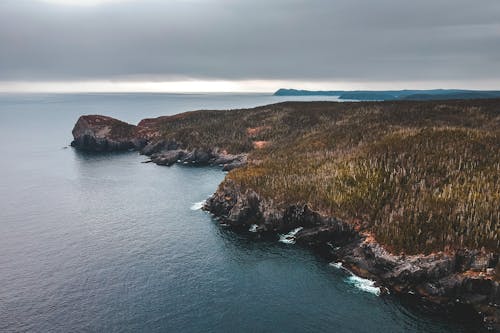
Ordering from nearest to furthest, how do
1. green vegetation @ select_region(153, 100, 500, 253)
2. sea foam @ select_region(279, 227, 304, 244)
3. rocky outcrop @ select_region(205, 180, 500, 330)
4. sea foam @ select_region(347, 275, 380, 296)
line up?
rocky outcrop @ select_region(205, 180, 500, 330), sea foam @ select_region(347, 275, 380, 296), green vegetation @ select_region(153, 100, 500, 253), sea foam @ select_region(279, 227, 304, 244)

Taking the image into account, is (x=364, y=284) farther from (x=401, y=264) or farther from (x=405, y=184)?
(x=405, y=184)

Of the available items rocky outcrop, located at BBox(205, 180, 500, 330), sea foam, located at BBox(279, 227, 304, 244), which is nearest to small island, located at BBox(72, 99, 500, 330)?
rocky outcrop, located at BBox(205, 180, 500, 330)

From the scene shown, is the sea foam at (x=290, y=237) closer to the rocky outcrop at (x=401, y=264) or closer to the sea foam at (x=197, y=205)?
the rocky outcrop at (x=401, y=264)

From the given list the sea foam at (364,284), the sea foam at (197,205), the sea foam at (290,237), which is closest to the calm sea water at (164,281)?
the sea foam at (364,284)

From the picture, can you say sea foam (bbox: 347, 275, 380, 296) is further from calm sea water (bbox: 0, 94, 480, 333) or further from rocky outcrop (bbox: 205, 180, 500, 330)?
rocky outcrop (bbox: 205, 180, 500, 330)

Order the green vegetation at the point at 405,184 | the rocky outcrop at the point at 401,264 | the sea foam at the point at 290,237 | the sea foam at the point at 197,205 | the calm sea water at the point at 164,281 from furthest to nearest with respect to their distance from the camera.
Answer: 1. the sea foam at the point at 197,205
2. the sea foam at the point at 290,237
3. the green vegetation at the point at 405,184
4. the rocky outcrop at the point at 401,264
5. the calm sea water at the point at 164,281

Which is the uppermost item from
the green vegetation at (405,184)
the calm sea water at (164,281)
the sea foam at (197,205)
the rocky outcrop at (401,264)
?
the green vegetation at (405,184)

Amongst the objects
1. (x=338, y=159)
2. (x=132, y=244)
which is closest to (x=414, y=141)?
(x=338, y=159)

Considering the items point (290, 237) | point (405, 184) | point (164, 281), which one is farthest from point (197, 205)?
point (405, 184)
